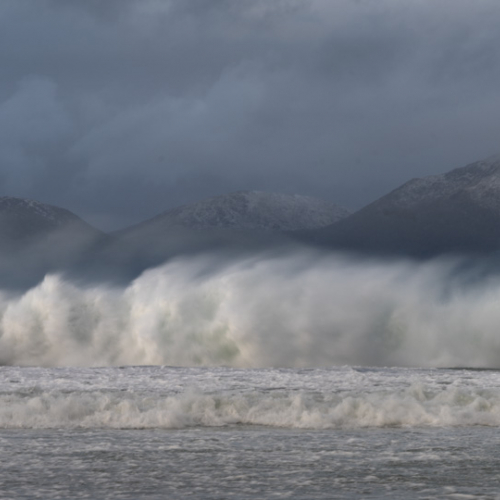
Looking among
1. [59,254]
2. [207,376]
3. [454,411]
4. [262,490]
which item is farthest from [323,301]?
[59,254]

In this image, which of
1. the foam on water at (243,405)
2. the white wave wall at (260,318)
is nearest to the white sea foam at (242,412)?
the foam on water at (243,405)

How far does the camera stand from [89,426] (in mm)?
14422

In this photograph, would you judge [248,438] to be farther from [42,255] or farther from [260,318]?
[42,255]

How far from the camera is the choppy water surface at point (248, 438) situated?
9.01 meters

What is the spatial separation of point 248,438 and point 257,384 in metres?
6.75

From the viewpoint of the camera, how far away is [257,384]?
771 inches

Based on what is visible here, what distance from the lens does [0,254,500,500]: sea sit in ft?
31.4

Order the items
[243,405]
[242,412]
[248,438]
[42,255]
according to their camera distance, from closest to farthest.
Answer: [248,438] → [242,412] → [243,405] → [42,255]

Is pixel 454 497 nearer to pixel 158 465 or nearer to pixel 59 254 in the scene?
pixel 158 465

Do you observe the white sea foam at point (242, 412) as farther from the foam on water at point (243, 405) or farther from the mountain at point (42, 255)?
the mountain at point (42, 255)

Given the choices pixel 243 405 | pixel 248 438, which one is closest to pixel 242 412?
pixel 243 405

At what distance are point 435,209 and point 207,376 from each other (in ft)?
431

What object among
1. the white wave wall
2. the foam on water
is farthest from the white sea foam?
the white wave wall

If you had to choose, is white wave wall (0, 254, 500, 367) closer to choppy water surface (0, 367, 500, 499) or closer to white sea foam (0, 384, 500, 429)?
choppy water surface (0, 367, 500, 499)
